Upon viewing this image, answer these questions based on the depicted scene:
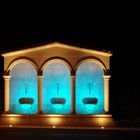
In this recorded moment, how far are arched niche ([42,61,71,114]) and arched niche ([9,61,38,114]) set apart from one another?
79 cm

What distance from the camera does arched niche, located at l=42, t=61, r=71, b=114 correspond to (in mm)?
35375

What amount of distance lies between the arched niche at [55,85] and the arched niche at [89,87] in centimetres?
85

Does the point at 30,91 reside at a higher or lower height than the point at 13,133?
higher

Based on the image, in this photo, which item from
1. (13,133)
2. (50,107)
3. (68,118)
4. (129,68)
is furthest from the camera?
(129,68)

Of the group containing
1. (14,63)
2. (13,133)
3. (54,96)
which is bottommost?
(13,133)

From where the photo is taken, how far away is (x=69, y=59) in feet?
112

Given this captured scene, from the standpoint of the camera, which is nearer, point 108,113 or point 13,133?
point 13,133

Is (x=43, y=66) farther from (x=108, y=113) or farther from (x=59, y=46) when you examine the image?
(x=108, y=113)

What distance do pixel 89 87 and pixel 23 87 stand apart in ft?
16.4

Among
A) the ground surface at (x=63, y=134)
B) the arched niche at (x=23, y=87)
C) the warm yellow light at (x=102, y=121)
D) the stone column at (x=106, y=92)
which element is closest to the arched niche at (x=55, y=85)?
the arched niche at (x=23, y=87)

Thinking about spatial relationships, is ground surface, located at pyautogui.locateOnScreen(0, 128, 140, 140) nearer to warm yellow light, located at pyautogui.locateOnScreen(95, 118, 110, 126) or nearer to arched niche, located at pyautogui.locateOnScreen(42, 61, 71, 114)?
warm yellow light, located at pyautogui.locateOnScreen(95, 118, 110, 126)

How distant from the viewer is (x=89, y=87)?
35312mm

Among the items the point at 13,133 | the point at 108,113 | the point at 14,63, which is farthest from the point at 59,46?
the point at 13,133

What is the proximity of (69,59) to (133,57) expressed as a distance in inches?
747
